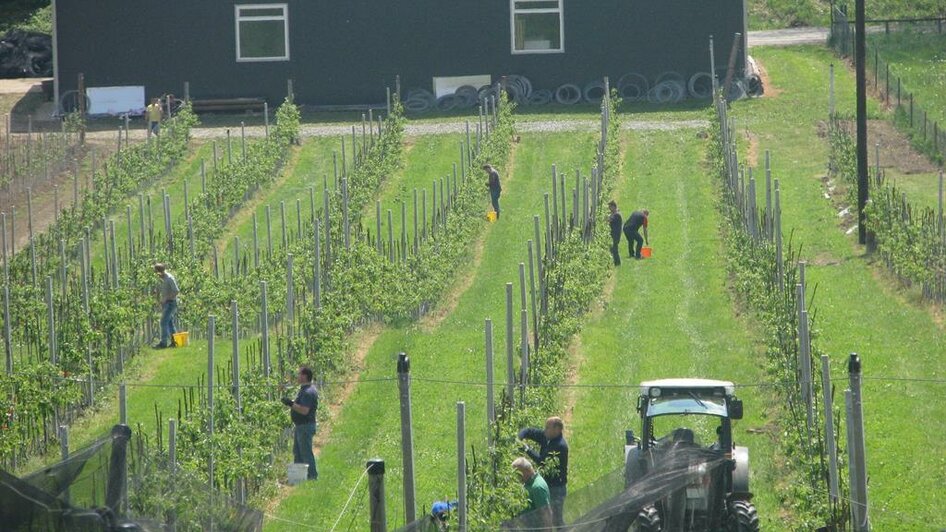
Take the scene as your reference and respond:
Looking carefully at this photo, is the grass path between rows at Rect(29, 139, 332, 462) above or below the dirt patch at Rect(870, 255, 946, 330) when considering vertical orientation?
below

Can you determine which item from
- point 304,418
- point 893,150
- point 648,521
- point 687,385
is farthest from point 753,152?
point 648,521

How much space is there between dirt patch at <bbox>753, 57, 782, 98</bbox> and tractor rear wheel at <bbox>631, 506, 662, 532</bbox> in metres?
26.6

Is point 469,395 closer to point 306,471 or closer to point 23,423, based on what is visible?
point 306,471

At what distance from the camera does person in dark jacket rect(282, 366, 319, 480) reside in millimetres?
17344

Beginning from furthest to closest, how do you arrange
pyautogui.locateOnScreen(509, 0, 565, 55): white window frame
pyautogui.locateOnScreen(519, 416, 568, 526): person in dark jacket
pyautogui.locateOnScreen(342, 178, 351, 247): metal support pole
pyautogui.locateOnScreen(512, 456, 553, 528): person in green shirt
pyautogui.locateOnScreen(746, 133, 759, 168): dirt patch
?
pyautogui.locateOnScreen(509, 0, 565, 55): white window frame < pyautogui.locateOnScreen(746, 133, 759, 168): dirt patch < pyautogui.locateOnScreen(342, 178, 351, 247): metal support pole < pyautogui.locateOnScreen(519, 416, 568, 526): person in dark jacket < pyautogui.locateOnScreen(512, 456, 553, 528): person in green shirt

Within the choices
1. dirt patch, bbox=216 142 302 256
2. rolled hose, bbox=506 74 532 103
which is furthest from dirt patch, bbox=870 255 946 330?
rolled hose, bbox=506 74 532 103

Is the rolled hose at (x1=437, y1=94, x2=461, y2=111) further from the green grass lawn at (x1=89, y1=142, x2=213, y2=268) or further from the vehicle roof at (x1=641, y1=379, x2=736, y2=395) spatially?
the vehicle roof at (x1=641, y1=379, x2=736, y2=395)

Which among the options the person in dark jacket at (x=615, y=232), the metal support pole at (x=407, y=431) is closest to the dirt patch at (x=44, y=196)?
the person in dark jacket at (x=615, y=232)

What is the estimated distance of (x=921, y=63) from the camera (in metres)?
41.4

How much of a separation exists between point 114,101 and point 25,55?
5359 millimetres

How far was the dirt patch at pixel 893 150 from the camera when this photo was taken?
32.4m

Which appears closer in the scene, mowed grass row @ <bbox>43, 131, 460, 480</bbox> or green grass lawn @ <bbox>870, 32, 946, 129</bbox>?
mowed grass row @ <bbox>43, 131, 460, 480</bbox>

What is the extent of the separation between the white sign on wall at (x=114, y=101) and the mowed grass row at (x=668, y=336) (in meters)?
13.2

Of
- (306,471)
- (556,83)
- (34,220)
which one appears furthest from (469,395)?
(556,83)
